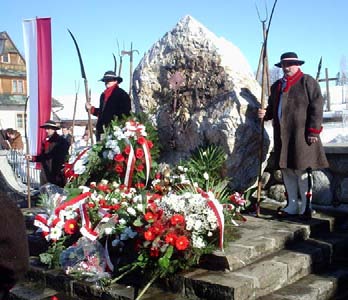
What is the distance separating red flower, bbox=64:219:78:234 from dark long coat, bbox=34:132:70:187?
334 centimetres

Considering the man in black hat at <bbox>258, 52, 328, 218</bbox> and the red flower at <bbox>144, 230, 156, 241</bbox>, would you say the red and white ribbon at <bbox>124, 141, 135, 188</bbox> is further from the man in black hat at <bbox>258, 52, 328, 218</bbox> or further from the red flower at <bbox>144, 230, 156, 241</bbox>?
the red flower at <bbox>144, 230, 156, 241</bbox>

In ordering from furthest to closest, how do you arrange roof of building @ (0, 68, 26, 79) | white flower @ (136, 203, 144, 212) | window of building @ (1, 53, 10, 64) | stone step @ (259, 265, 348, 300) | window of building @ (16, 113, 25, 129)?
window of building @ (1, 53, 10, 64), roof of building @ (0, 68, 26, 79), window of building @ (16, 113, 25, 129), white flower @ (136, 203, 144, 212), stone step @ (259, 265, 348, 300)

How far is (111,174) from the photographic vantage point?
5445mm

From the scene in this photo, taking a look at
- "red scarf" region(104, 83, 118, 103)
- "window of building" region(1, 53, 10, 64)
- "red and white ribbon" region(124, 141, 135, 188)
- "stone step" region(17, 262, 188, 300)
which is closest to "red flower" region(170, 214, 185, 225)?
"stone step" region(17, 262, 188, 300)

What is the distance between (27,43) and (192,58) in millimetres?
3373

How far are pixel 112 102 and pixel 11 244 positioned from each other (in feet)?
16.3

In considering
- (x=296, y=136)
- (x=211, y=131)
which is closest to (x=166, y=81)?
(x=211, y=131)

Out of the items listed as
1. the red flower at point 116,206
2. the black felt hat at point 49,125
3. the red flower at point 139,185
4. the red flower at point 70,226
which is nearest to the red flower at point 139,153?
the red flower at point 139,185

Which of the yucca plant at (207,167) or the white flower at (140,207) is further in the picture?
the yucca plant at (207,167)

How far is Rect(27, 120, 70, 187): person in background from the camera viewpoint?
767cm

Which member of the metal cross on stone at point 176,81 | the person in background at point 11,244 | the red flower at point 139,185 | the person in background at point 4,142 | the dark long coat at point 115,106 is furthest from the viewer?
the person in background at point 4,142

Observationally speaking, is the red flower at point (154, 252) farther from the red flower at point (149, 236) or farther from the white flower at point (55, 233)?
the white flower at point (55, 233)

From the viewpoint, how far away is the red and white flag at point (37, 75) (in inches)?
302

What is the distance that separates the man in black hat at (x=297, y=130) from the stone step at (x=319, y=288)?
3.52 ft
